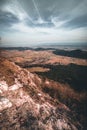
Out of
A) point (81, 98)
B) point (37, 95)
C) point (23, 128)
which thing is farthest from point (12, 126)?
point (81, 98)

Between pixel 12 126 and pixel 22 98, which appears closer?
pixel 12 126

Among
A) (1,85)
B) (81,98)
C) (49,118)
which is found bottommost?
(81,98)

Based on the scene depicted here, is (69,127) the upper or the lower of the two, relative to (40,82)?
lower

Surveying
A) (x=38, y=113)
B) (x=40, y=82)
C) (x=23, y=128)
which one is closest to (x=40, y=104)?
(x=38, y=113)

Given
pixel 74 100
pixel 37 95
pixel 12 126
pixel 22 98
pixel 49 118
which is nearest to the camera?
pixel 12 126

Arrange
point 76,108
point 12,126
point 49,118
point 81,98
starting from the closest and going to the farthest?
point 12,126 < point 49,118 < point 76,108 < point 81,98

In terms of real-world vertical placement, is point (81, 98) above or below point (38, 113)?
below

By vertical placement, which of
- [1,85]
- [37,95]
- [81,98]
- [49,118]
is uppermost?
[1,85]

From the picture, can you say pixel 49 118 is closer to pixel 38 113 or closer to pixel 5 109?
pixel 38 113

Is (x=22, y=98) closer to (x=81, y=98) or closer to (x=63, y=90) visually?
(x=63, y=90)
